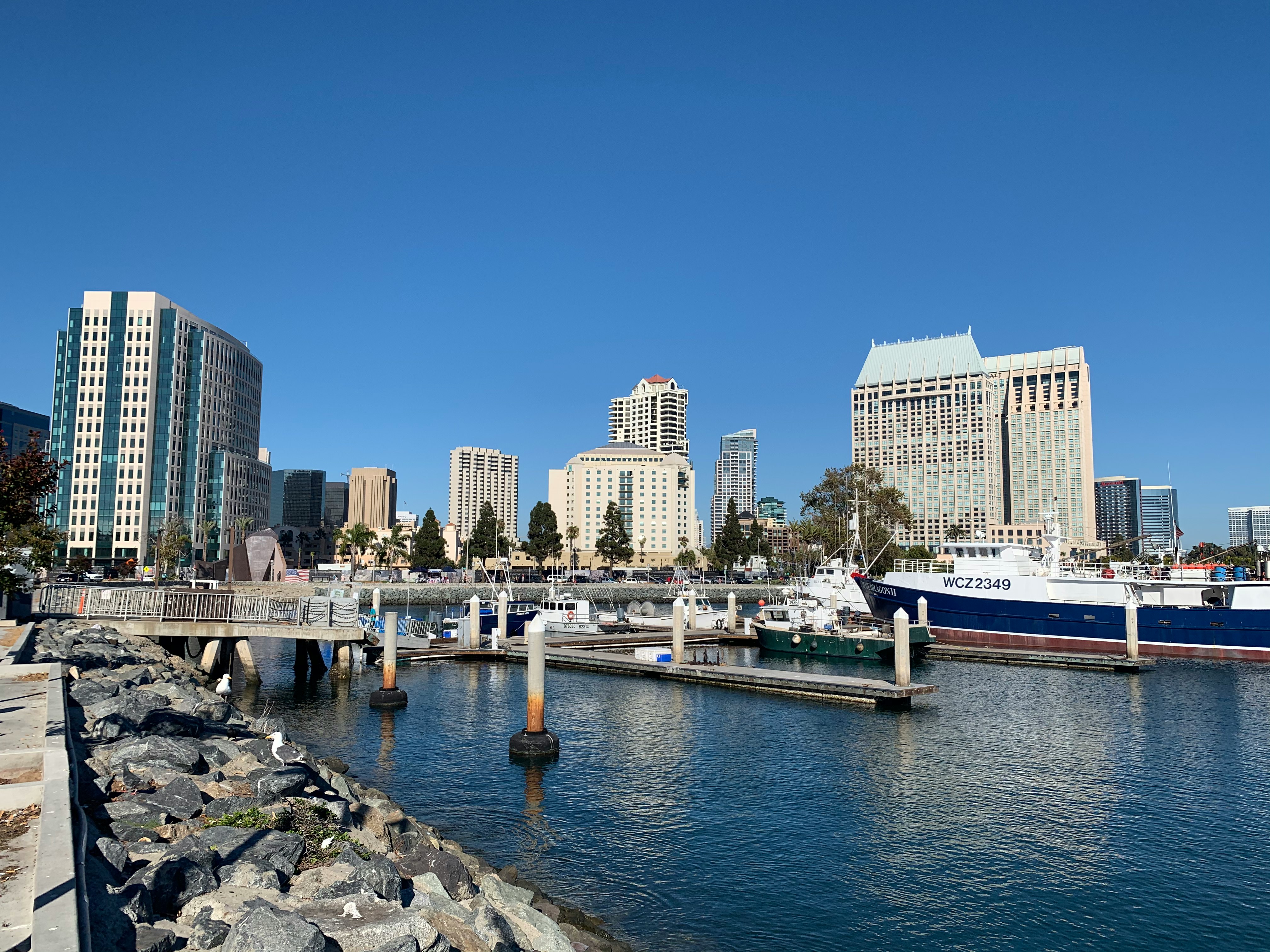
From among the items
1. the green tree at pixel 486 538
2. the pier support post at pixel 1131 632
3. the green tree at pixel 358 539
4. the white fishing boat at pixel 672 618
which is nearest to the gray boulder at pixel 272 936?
the pier support post at pixel 1131 632

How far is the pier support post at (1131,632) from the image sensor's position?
57.2 meters

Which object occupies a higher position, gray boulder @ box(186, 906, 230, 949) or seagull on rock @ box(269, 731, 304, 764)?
gray boulder @ box(186, 906, 230, 949)

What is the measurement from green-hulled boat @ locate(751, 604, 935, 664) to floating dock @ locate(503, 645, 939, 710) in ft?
25.8

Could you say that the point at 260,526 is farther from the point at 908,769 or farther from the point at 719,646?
the point at 908,769

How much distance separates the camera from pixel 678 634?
52.6 meters

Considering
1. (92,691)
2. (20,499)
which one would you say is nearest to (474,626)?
(20,499)

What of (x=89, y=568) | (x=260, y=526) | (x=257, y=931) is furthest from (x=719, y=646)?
(x=260, y=526)

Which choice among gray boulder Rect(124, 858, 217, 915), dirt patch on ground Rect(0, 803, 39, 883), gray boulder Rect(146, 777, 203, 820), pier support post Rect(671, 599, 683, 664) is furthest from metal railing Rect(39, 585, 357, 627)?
gray boulder Rect(124, 858, 217, 915)

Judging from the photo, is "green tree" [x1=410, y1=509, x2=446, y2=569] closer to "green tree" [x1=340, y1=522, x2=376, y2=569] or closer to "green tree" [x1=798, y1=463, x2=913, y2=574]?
"green tree" [x1=340, y1=522, x2=376, y2=569]

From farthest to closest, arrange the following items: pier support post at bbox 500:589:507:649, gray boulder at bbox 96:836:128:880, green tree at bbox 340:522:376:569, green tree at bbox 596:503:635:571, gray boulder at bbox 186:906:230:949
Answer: green tree at bbox 596:503:635:571 → green tree at bbox 340:522:376:569 → pier support post at bbox 500:589:507:649 → gray boulder at bbox 96:836:128:880 → gray boulder at bbox 186:906:230:949

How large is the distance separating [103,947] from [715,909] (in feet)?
40.0

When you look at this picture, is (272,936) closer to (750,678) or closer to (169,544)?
(750,678)

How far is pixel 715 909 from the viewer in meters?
16.8

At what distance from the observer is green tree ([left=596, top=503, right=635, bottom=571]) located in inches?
6870
